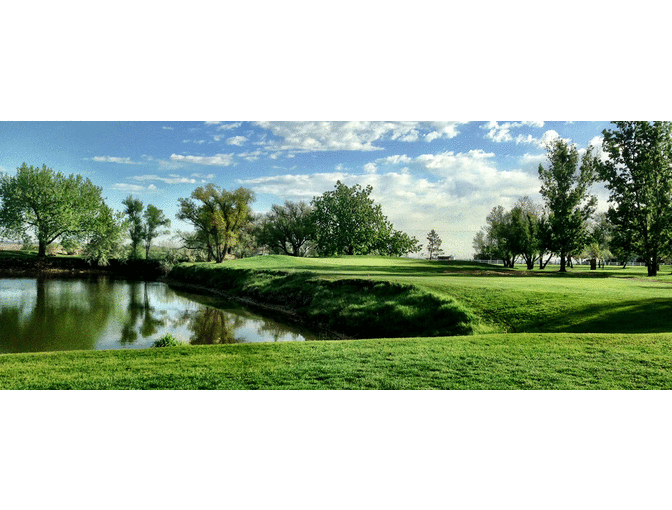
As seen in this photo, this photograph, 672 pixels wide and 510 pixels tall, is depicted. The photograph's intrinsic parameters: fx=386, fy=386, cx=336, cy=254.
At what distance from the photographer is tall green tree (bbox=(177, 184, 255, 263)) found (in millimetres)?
11953

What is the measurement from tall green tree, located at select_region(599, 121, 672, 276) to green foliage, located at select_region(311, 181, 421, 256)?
6651mm

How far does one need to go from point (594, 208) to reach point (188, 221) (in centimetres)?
1718

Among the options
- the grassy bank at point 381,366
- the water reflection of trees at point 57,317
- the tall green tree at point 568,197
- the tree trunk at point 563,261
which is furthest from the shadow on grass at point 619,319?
the water reflection of trees at point 57,317

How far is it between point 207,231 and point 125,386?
10247 millimetres

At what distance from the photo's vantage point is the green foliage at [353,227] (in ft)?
45.3

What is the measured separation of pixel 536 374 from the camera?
5262 mm

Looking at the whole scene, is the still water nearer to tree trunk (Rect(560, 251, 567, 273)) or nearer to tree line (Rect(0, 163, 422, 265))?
tree line (Rect(0, 163, 422, 265))

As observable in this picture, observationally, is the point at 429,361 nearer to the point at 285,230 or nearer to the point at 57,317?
the point at 57,317

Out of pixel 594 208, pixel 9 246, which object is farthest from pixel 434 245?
pixel 9 246

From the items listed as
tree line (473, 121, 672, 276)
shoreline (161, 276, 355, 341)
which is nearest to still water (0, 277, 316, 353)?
shoreline (161, 276, 355, 341)

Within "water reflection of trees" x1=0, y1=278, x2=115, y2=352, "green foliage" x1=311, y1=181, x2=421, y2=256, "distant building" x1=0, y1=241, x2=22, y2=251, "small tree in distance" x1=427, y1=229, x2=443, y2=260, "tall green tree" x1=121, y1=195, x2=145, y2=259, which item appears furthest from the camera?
"green foliage" x1=311, y1=181, x2=421, y2=256

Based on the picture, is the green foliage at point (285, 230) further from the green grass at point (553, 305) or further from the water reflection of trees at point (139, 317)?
the green grass at point (553, 305)
